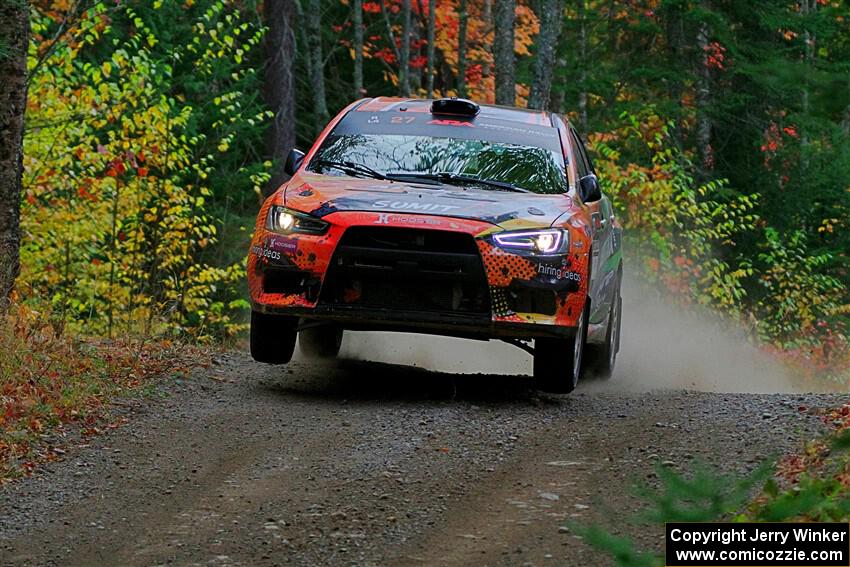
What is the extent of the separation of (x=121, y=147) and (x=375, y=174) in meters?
7.96

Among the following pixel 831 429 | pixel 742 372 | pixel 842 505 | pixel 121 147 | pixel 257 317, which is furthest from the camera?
pixel 742 372

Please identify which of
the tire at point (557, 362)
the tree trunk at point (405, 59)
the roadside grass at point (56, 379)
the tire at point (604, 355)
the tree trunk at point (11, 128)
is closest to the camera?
the roadside grass at point (56, 379)

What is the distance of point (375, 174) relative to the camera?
10.0 metres

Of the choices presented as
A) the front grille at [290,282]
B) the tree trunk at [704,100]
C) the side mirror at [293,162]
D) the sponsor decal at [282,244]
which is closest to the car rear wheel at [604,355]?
the side mirror at [293,162]

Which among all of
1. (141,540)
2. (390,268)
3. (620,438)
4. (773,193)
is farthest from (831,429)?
(773,193)

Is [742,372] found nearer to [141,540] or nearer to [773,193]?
[773,193]

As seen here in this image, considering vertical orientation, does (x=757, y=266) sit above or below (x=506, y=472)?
below

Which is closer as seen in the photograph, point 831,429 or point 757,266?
point 831,429

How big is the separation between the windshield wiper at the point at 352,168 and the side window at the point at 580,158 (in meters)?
1.68

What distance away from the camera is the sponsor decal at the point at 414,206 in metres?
9.05

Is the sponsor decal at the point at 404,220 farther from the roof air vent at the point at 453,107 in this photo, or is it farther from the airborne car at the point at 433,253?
the roof air vent at the point at 453,107

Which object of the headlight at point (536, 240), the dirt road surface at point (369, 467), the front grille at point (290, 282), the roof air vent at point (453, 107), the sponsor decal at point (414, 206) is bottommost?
the dirt road surface at point (369, 467)

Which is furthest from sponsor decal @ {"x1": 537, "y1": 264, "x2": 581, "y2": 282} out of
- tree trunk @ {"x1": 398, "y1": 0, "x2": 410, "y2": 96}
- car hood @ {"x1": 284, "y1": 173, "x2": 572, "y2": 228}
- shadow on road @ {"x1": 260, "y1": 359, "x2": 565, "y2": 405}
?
tree trunk @ {"x1": 398, "y1": 0, "x2": 410, "y2": 96}

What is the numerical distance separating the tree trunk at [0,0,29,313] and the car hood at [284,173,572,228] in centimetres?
281
